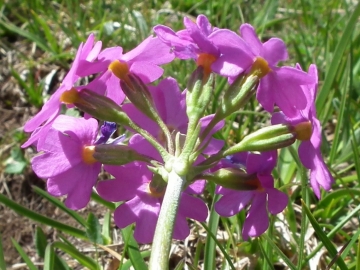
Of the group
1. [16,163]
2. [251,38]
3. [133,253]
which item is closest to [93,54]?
[251,38]

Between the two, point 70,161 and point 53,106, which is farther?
point 70,161

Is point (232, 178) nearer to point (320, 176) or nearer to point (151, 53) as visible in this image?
point (320, 176)

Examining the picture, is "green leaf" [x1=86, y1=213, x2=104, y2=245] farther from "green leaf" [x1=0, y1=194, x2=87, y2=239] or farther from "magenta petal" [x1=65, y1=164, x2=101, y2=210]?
"magenta petal" [x1=65, y1=164, x2=101, y2=210]

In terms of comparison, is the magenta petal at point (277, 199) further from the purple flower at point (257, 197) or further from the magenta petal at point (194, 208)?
the magenta petal at point (194, 208)

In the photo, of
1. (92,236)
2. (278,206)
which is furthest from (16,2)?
(278,206)


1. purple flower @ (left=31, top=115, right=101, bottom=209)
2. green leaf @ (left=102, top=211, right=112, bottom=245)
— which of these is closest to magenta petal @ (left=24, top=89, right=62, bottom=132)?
purple flower @ (left=31, top=115, right=101, bottom=209)
